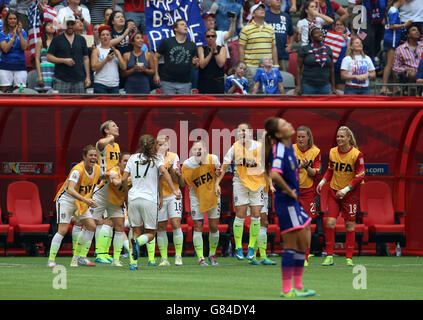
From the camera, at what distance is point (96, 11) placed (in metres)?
18.9

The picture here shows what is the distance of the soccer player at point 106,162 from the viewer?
13.4 m

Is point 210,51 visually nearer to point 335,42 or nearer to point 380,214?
point 335,42

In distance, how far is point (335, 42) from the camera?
18484mm

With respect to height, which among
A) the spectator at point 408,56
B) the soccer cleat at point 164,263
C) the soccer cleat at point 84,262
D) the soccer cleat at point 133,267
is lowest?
the soccer cleat at point 164,263

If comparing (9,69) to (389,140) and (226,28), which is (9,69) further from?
(389,140)

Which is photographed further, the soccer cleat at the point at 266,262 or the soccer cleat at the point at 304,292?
the soccer cleat at the point at 266,262

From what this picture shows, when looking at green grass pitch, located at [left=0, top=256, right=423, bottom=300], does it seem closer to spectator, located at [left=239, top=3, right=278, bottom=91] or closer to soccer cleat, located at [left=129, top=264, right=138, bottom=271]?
soccer cleat, located at [left=129, top=264, right=138, bottom=271]

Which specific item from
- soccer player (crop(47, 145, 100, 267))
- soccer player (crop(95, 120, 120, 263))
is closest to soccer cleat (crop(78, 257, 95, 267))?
soccer player (crop(47, 145, 100, 267))

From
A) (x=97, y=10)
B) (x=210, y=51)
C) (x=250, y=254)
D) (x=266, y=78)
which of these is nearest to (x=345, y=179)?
(x=250, y=254)

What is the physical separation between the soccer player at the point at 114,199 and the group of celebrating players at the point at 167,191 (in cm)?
1

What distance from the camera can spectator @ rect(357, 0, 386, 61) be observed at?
65.2 ft

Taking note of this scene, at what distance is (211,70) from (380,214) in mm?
4016

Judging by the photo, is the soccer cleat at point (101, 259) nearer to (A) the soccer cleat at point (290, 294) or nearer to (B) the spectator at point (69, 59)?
(B) the spectator at point (69, 59)

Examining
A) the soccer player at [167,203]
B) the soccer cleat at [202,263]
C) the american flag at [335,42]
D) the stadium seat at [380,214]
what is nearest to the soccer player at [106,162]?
the soccer player at [167,203]
